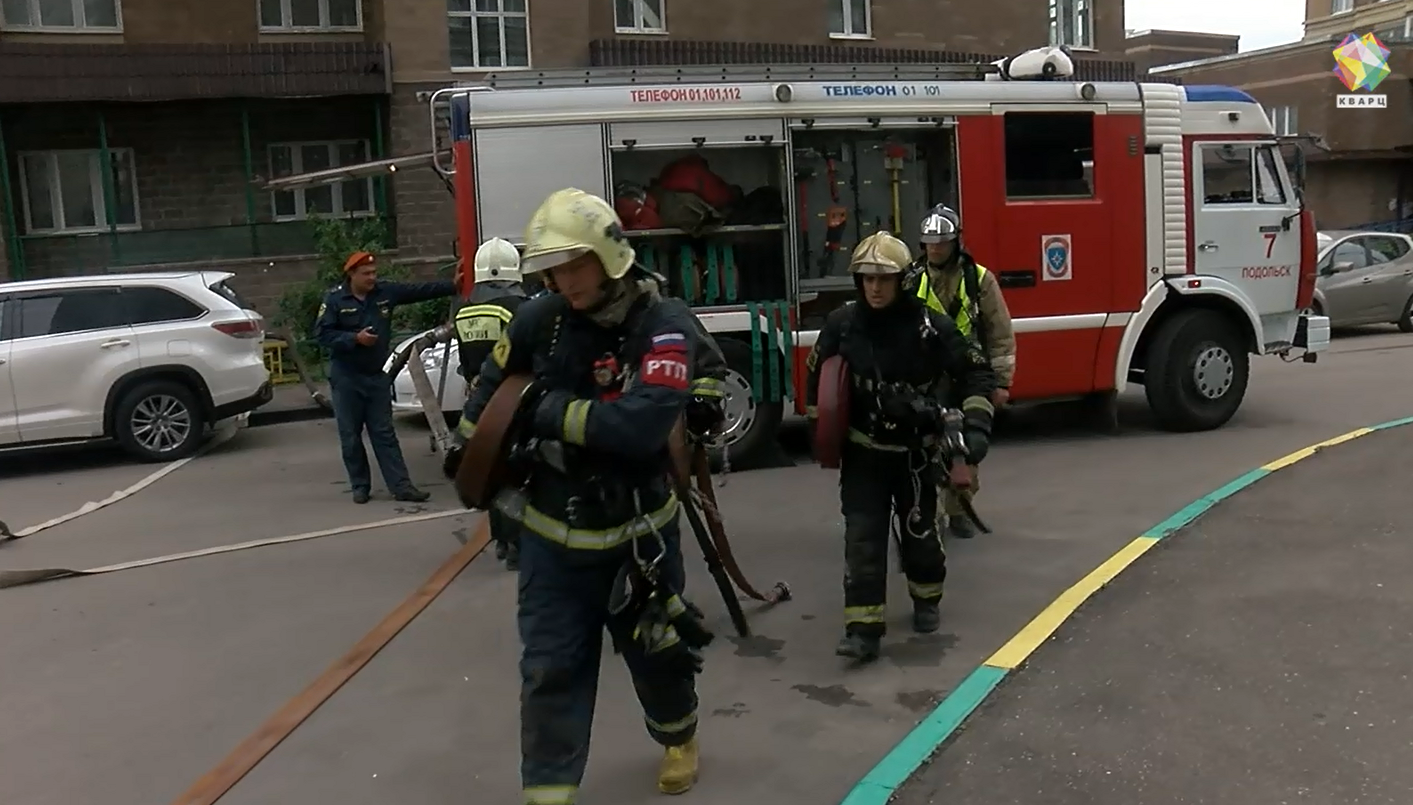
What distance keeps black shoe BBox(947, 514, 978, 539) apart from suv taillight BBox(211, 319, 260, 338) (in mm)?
7112

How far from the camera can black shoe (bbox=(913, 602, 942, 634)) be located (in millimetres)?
5492

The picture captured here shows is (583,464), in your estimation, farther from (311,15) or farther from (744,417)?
(311,15)

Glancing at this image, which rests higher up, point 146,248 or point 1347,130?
point 1347,130

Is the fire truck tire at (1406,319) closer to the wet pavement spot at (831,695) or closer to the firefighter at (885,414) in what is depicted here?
the firefighter at (885,414)

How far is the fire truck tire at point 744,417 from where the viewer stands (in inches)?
354

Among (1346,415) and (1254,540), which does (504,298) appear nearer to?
(1254,540)

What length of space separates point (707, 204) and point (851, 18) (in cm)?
1551

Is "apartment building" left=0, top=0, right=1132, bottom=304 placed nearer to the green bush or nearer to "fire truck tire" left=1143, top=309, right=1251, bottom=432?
the green bush

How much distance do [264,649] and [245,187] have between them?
16.1 m

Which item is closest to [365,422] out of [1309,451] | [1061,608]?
[1061,608]

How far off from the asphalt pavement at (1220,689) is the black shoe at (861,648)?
0.58 m

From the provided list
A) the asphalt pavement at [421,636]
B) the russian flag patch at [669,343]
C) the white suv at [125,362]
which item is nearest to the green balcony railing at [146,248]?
the white suv at [125,362]

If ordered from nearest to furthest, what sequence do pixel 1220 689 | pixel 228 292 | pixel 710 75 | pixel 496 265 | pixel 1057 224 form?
1. pixel 1220 689
2. pixel 496 265
3. pixel 710 75
4. pixel 1057 224
5. pixel 228 292

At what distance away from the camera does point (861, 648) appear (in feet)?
16.9
